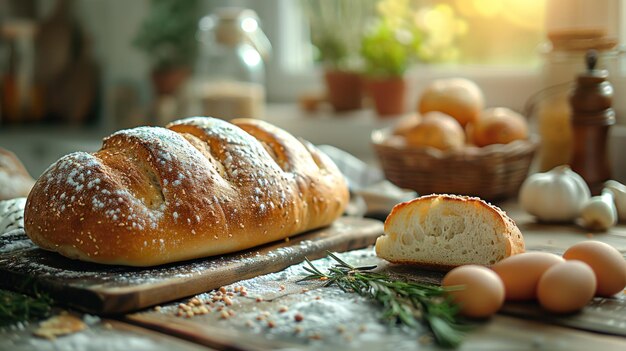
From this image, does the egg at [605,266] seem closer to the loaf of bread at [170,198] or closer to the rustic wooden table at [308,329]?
the rustic wooden table at [308,329]

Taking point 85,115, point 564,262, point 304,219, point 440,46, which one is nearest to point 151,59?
point 85,115

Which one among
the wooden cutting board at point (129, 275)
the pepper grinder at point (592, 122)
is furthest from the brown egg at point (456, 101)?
the wooden cutting board at point (129, 275)

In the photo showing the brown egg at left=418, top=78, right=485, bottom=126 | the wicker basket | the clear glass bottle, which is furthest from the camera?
the clear glass bottle

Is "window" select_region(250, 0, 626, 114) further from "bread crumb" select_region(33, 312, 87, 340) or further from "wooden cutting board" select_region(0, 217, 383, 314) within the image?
"bread crumb" select_region(33, 312, 87, 340)

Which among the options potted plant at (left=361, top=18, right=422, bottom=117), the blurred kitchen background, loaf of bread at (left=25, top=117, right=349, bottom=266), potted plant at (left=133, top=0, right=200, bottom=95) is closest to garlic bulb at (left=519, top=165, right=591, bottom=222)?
the blurred kitchen background

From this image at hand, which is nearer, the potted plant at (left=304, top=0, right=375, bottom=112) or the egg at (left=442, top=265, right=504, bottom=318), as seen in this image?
the egg at (left=442, top=265, right=504, bottom=318)

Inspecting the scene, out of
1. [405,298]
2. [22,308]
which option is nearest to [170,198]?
[22,308]
